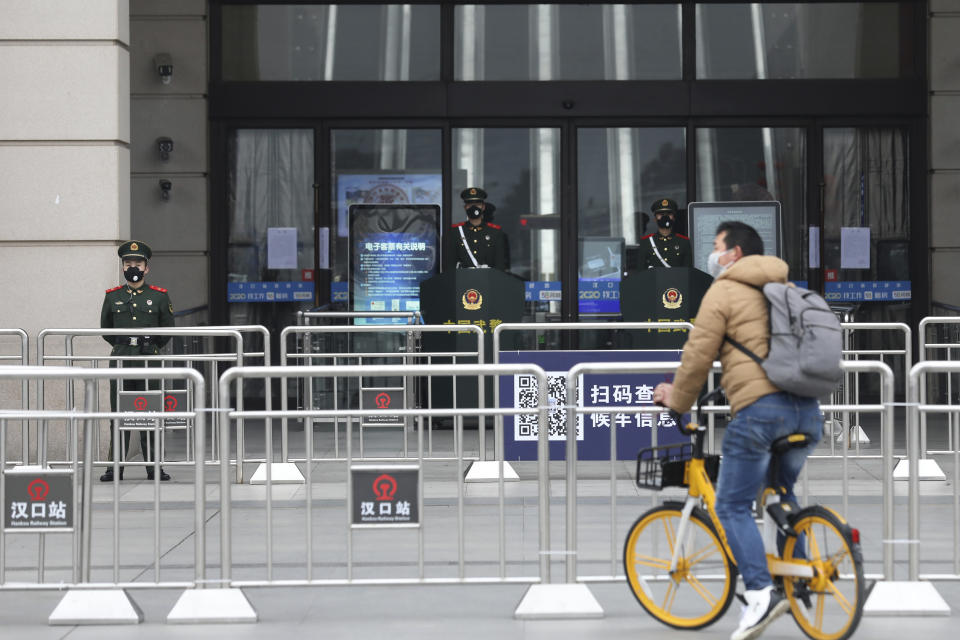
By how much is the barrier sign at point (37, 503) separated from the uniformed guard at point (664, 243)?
29.2ft

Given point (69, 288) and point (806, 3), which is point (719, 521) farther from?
point (806, 3)

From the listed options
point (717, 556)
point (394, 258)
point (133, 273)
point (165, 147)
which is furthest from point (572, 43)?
point (717, 556)

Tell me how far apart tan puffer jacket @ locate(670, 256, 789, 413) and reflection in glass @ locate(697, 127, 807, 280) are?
9531 millimetres

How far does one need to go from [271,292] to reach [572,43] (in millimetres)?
4299

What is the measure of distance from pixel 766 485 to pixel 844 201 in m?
9.78

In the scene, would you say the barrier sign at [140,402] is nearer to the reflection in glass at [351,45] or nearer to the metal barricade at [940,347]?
the metal barricade at [940,347]

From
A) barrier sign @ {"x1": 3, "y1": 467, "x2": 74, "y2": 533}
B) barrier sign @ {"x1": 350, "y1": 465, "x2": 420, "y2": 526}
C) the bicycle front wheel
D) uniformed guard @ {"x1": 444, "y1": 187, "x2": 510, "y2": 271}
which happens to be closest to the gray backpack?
the bicycle front wheel

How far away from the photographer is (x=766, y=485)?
6.43 m

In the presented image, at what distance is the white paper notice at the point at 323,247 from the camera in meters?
15.5

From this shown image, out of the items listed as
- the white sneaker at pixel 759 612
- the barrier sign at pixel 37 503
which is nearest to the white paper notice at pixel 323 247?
the barrier sign at pixel 37 503

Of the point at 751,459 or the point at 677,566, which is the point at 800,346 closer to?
the point at 751,459

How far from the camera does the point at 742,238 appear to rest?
20.8ft

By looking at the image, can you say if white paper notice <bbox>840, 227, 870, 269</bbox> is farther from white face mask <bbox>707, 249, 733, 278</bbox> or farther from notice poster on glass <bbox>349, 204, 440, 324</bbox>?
white face mask <bbox>707, 249, 733, 278</bbox>

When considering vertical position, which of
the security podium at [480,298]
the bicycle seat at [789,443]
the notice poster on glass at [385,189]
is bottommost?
the bicycle seat at [789,443]
